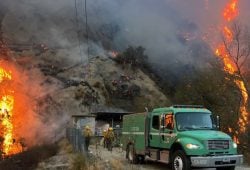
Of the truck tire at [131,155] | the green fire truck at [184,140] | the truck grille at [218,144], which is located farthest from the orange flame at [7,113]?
the truck grille at [218,144]

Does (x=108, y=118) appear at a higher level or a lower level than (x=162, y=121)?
higher

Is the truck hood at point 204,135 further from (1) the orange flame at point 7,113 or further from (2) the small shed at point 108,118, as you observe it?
(2) the small shed at point 108,118

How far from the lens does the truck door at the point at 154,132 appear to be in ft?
72.5

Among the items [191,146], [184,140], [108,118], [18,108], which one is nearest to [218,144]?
[191,146]

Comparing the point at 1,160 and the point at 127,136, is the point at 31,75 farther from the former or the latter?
the point at 127,136

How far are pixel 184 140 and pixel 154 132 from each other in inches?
136

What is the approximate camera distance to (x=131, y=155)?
84.5 feet

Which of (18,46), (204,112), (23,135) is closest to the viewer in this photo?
(204,112)

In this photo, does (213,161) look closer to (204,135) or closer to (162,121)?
(204,135)

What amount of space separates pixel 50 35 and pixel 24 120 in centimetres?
3173

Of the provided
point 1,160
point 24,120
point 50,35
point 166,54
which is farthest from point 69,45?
point 1,160

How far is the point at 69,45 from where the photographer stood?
3236 inches

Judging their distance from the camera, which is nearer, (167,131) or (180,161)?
(180,161)

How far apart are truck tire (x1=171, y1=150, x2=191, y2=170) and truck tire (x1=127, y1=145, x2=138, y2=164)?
18.0 ft
